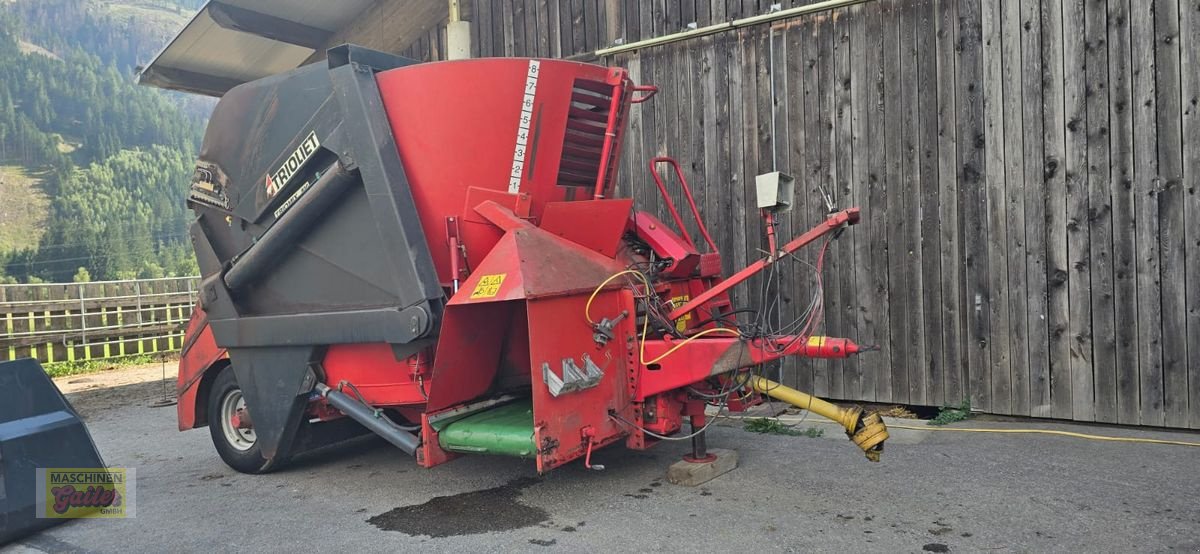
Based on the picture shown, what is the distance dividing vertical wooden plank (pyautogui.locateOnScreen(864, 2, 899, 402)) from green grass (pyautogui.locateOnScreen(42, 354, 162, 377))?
42.5ft

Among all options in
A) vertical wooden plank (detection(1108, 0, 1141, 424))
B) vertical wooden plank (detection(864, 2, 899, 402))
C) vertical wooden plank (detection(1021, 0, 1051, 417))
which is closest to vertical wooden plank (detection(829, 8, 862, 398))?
vertical wooden plank (detection(864, 2, 899, 402))

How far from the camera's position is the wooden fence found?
14116 millimetres

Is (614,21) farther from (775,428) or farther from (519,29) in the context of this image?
(775,428)

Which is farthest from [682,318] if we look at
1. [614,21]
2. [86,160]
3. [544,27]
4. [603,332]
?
[86,160]

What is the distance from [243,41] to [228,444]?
17.7 feet

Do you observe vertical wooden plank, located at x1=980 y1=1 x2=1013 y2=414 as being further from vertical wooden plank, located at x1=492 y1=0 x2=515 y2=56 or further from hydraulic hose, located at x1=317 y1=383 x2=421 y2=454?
vertical wooden plank, located at x1=492 y1=0 x2=515 y2=56

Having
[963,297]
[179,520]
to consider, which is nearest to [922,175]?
[963,297]

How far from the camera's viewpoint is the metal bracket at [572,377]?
410cm

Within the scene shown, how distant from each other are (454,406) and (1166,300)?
4661 millimetres

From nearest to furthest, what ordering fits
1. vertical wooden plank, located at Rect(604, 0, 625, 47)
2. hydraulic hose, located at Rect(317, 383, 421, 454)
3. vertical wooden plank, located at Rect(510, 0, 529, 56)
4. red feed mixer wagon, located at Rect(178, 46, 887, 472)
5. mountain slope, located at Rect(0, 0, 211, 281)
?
1. red feed mixer wagon, located at Rect(178, 46, 887, 472)
2. hydraulic hose, located at Rect(317, 383, 421, 454)
3. vertical wooden plank, located at Rect(604, 0, 625, 47)
4. vertical wooden plank, located at Rect(510, 0, 529, 56)
5. mountain slope, located at Rect(0, 0, 211, 281)

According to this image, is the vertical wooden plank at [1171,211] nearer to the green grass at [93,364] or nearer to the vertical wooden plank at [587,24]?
the vertical wooden plank at [587,24]

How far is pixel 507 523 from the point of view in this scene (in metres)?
4.21

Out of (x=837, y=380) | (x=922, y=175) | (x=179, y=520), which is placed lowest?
(x=179, y=520)

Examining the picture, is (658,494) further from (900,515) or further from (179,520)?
(179,520)
